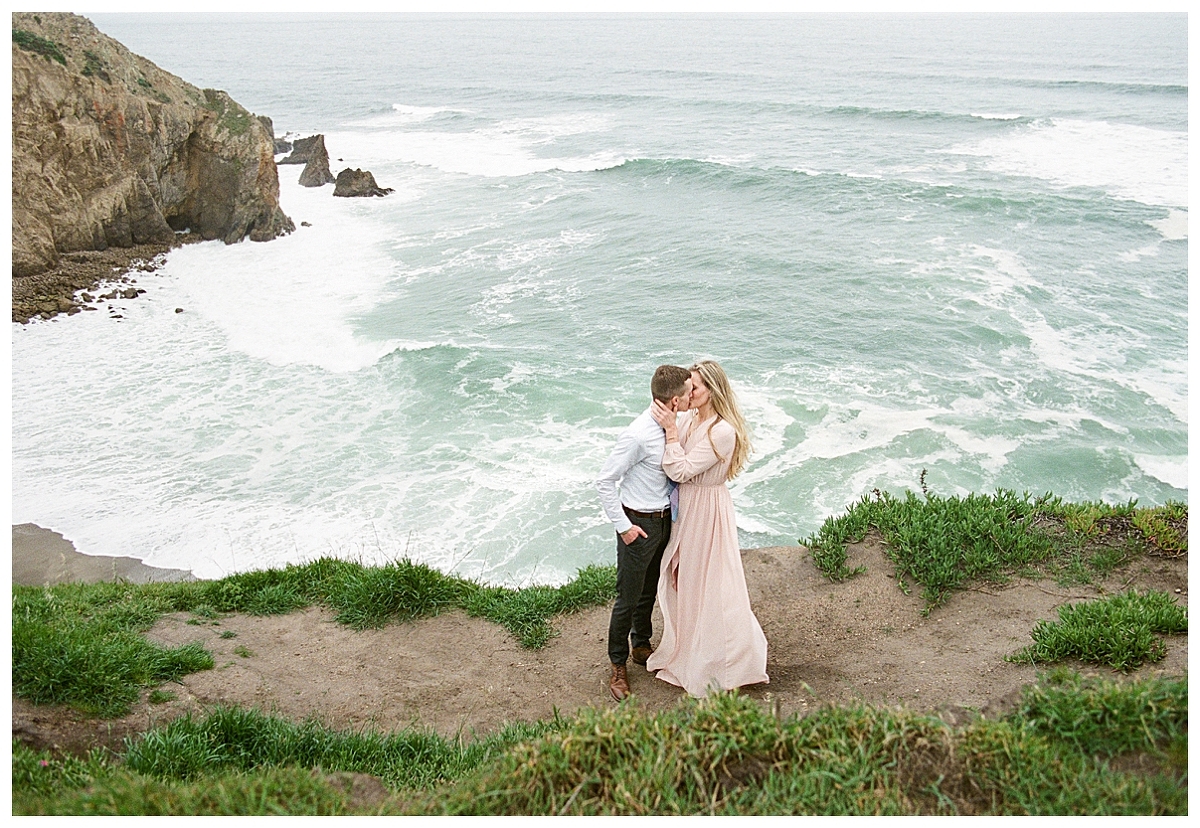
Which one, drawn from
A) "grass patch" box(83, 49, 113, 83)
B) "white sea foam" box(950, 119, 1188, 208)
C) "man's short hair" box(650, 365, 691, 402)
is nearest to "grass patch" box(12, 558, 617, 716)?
"man's short hair" box(650, 365, 691, 402)

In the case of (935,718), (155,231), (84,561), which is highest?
(935,718)

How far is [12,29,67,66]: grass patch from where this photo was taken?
22.4m

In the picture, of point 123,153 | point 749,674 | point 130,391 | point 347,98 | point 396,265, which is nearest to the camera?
point 749,674

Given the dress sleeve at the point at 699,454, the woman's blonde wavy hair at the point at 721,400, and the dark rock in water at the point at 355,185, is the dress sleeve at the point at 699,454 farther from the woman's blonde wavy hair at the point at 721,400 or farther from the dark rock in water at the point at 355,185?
the dark rock in water at the point at 355,185

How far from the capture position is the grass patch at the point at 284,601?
6.49 metres

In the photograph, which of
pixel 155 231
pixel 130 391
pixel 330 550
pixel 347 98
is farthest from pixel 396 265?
pixel 347 98

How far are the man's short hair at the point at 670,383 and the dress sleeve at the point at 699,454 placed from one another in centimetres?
32

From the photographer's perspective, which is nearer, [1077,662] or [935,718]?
[935,718]

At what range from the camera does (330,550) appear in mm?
12352

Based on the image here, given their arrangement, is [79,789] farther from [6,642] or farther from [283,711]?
[283,711]

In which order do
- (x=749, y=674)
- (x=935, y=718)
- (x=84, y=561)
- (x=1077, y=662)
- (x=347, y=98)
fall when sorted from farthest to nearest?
(x=347, y=98) → (x=84, y=561) → (x=749, y=674) → (x=1077, y=662) → (x=935, y=718)

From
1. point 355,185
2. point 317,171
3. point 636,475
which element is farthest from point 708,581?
point 317,171

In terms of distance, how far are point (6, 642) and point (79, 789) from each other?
0.75 m

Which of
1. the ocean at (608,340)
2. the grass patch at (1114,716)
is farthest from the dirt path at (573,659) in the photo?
the ocean at (608,340)
